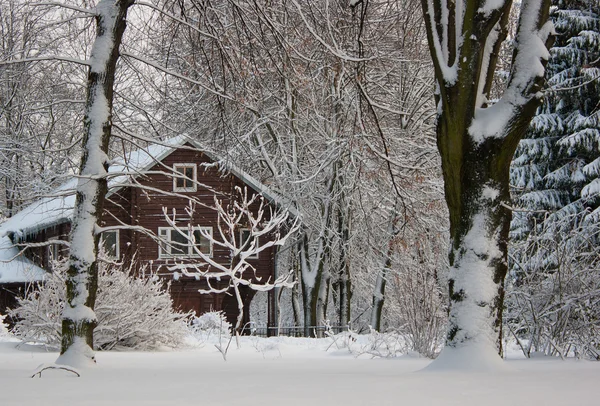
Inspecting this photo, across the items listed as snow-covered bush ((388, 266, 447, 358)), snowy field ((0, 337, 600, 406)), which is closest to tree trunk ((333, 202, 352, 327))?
snow-covered bush ((388, 266, 447, 358))

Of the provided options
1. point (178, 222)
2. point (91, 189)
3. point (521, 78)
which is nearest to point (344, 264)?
point (178, 222)

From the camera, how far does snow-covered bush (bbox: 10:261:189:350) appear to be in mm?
14164

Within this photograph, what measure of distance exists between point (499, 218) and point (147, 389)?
3766 mm

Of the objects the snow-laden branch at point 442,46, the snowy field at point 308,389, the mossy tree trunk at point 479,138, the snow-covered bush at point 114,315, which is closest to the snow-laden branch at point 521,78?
the mossy tree trunk at point 479,138

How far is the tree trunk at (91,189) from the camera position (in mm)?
8398

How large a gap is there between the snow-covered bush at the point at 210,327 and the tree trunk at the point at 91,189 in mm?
8916

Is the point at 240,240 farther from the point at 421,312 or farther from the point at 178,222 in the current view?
the point at 421,312

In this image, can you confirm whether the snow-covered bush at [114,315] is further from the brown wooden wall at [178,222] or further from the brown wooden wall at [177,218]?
the brown wooden wall at [177,218]

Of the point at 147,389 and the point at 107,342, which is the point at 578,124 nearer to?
the point at 107,342

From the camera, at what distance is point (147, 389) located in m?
5.54

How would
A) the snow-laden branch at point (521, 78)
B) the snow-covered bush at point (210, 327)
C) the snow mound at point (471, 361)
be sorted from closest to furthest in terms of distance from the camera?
the snow mound at point (471, 361)
the snow-laden branch at point (521, 78)
the snow-covered bush at point (210, 327)

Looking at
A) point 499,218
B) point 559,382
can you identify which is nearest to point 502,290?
point 499,218

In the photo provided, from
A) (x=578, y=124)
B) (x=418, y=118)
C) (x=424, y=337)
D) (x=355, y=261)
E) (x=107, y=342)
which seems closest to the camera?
(x=424, y=337)

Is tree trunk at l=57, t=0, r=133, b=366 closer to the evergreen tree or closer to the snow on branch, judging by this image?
the snow on branch
